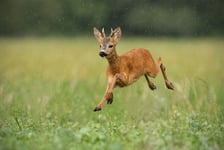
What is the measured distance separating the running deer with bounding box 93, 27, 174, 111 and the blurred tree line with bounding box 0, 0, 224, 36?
27.7 m

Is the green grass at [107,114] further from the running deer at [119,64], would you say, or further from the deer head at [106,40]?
the deer head at [106,40]

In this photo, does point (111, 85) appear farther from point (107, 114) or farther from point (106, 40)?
point (107, 114)

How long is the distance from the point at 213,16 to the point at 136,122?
120ft

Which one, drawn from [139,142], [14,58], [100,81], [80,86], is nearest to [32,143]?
[139,142]

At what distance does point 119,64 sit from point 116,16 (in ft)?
110

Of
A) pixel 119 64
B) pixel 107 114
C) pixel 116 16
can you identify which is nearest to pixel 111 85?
pixel 119 64

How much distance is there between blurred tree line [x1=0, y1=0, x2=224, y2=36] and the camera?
44.0 m

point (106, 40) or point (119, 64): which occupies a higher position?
point (106, 40)

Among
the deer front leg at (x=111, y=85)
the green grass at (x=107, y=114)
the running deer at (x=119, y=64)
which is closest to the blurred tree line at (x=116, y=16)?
the green grass at (x=107, y=114)

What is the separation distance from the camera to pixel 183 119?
1101 centimetres

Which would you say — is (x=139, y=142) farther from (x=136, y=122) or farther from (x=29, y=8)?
(x=29, y=8)

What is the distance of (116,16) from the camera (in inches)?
1758

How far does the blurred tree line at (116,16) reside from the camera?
43969 mm

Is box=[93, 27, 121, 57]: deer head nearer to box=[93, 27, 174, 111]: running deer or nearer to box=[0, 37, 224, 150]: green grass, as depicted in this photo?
box=[93, 27, 174, 111]: running deer
